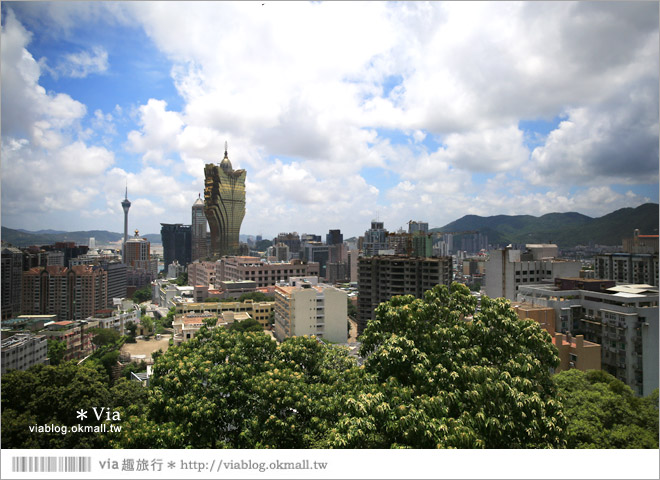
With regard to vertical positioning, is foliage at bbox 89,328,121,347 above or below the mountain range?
below

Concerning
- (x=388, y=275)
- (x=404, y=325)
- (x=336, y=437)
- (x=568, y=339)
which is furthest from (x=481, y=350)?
(x=388, y=275)

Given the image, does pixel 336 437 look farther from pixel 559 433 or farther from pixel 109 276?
pixel 109 276

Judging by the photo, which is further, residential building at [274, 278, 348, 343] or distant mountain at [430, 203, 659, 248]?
residential building at [274, 278, 348, 343]

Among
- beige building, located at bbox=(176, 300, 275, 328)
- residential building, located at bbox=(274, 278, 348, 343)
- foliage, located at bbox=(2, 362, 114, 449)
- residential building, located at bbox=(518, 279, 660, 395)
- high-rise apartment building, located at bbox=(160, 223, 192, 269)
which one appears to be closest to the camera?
foliage, located at bbox=(2, 362, 114, 449)

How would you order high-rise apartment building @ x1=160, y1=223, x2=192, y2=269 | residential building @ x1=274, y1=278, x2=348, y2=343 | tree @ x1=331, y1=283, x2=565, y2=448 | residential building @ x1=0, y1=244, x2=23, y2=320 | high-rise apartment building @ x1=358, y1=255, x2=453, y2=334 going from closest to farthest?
tree @ x1=331, y1=283, x2=565, y2=448 → residential building @ x1=0, y1=244, x2=23, y2=320 → residential building @ x1=274, y1=278, x2=348, y2=343 → high-rise apartment building @ x1=358, y1=255, x2=453, y2=334 → high-rise apartment building @ x1=160, y1=223, x2=192, y2=269

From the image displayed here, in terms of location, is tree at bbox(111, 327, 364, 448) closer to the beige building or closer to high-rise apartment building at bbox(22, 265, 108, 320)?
high-rise apartment building at bbox(22, 265, 108, 320)

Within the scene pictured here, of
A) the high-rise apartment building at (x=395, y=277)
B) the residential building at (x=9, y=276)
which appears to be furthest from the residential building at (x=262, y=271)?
the residential building at (x=9, y=276)

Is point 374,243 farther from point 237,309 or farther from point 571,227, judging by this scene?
point 571,227

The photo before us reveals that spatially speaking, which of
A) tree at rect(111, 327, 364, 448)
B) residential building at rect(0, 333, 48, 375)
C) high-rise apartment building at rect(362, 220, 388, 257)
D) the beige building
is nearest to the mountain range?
residential building at rect(0, 333, 48, 375)
